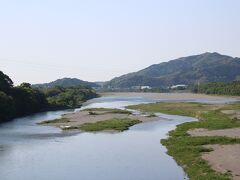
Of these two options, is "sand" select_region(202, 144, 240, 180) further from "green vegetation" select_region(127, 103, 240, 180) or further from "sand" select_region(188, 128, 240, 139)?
"sand" select_region(188, 128, 240, 139)

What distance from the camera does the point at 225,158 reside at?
4262 centimetres

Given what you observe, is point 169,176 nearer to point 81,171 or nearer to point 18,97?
point 81,171

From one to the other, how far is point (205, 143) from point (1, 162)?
24195 millimetres

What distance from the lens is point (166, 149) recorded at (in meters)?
51.2

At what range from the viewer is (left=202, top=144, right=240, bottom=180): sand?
37.7 m

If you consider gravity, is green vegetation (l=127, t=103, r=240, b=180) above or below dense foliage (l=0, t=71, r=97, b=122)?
below

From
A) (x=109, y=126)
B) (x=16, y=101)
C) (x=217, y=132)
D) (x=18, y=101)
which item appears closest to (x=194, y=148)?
(x=217, y=132)

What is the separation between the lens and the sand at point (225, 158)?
3766 cm

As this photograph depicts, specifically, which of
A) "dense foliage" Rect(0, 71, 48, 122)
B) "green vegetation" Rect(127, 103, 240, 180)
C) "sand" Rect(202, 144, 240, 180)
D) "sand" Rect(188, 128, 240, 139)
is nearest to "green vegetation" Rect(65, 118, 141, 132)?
"green vegetation" Rect(127, 103, 240, 180)

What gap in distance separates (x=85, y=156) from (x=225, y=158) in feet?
48.3

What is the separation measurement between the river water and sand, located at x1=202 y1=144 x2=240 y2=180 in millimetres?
3459

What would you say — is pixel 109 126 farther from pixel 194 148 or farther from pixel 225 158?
pixel 225 158

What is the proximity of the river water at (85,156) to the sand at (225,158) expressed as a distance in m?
3.46

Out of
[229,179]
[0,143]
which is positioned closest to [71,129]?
[0,143]
